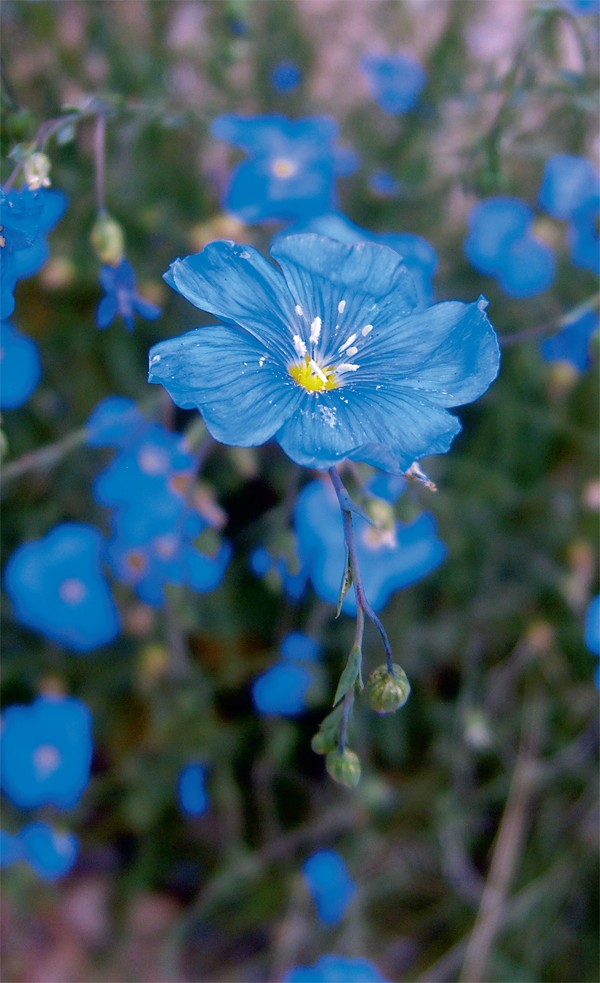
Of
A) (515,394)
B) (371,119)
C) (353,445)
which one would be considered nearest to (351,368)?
(353,445)

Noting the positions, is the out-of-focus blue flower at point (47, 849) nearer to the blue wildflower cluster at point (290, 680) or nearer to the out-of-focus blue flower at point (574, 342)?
the blue wildflower cluster at point (290, 680)

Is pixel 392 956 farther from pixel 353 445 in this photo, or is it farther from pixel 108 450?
pixel 353 445

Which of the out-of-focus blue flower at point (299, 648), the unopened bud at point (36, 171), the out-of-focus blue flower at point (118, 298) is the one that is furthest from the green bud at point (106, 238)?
the out-of-focus blue flower at point (299, 648)

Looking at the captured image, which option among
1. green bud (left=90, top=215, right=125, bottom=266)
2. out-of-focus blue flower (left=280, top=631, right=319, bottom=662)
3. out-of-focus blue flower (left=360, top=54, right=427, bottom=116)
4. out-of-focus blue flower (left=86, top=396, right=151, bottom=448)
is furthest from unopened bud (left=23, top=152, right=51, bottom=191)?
out-of-focus blue flower (left=360, top=54, right=427, bottom=116)

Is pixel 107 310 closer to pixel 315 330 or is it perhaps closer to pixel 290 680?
pixel 315 330

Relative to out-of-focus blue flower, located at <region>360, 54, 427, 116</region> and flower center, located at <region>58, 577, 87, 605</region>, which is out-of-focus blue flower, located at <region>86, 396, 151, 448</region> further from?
out-of-focus blue flower, located at <region>360, 54, 427, 116</region>

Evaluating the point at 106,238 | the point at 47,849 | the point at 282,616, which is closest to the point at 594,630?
the point at 282,616

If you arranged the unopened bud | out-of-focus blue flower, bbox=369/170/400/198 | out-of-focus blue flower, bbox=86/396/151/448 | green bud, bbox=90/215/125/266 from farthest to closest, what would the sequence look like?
1. out-of-focus blue flower, bbox=369/170/400/198
2. out-of-focus blue flower, bbox=86/396/151/448
3. green bud, bbox=90/215/125/266
4. the unopened bud
